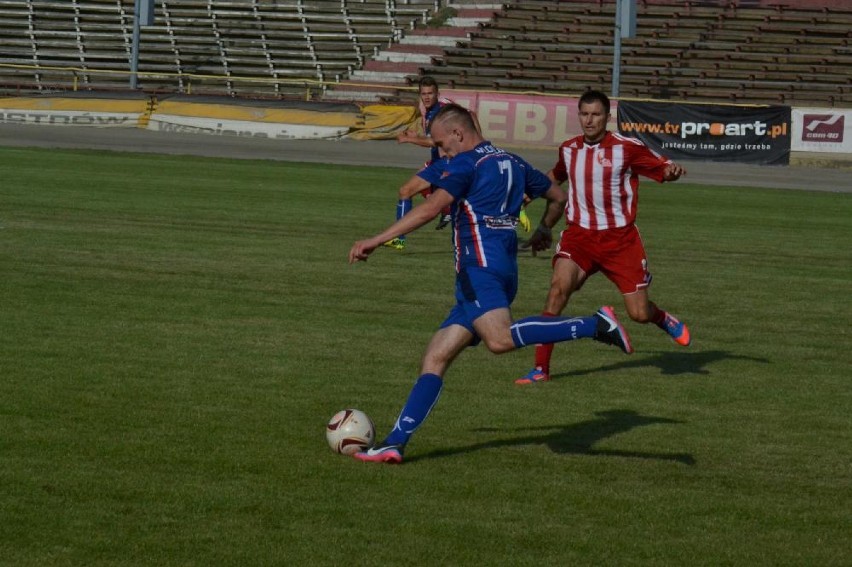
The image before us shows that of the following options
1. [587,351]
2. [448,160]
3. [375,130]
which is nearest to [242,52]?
[375,130]

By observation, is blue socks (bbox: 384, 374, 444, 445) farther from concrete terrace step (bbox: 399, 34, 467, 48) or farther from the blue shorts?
concrete terrace step (bbox: 399, 34, 467, 48)

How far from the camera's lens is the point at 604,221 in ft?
35.9

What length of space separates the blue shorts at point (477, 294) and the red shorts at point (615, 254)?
316cm

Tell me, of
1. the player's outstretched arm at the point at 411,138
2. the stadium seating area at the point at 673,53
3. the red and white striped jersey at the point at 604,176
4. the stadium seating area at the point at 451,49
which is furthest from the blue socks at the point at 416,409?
the stadium seating area at the point at 673,53

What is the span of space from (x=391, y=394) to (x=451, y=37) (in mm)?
43962

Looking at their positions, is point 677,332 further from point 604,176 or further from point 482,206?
point 482,206

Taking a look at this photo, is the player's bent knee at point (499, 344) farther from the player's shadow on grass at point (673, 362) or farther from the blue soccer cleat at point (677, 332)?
the blue soccer cleat at point (677, 332)

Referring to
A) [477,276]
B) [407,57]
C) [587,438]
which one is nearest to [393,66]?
[407,57]

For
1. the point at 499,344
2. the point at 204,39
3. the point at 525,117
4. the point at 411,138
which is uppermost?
the point at 411,138

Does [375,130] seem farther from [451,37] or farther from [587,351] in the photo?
[587,351]

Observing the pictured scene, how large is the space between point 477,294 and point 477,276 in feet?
0.37

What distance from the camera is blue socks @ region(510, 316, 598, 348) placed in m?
7.68

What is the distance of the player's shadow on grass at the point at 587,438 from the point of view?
318 inches

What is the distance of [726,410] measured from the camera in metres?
9.59
